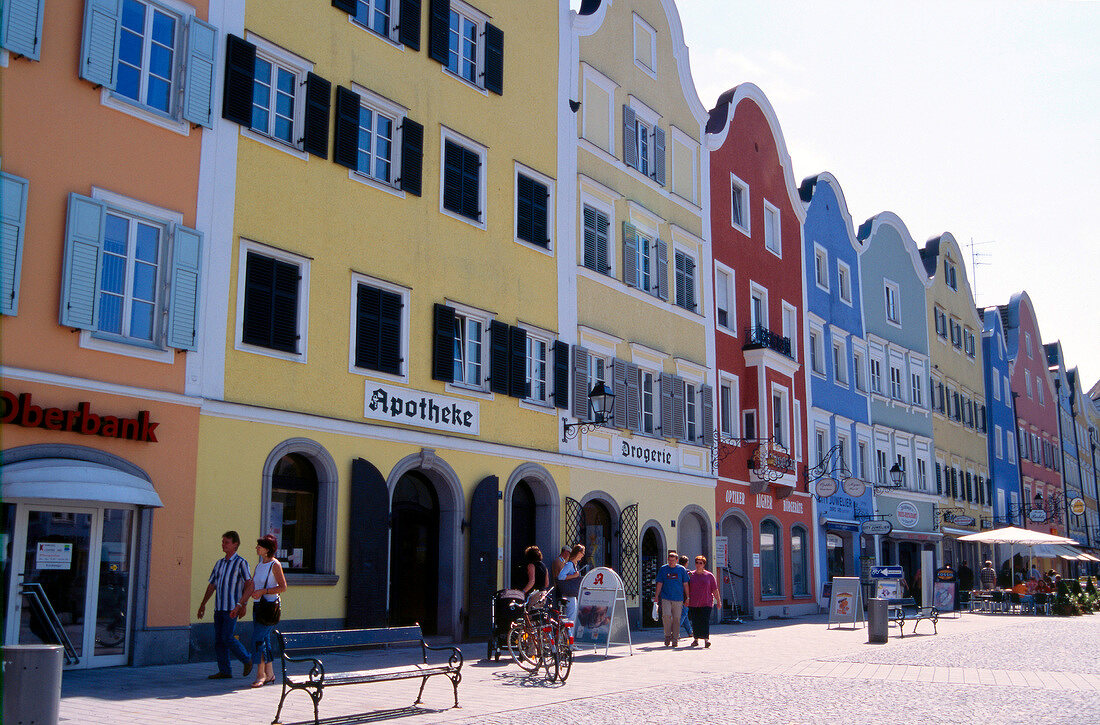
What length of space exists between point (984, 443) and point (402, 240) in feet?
136

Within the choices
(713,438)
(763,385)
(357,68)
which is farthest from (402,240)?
A: (763,385)

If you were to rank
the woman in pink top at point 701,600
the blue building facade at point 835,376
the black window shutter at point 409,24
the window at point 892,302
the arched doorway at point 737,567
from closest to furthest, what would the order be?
the black window shutter at point 409,24 → the woman in pink top at point 701,600 → the arched doorway at point 737,567 → the blue building facade at point 835,376 → the window at point 892,302

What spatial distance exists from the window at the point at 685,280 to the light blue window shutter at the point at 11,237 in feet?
57.1

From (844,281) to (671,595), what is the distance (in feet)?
71.9

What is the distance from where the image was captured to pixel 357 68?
1838 cm

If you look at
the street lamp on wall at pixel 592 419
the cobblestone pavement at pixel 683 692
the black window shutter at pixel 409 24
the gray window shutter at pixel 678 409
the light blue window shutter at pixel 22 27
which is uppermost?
the black window shutter at pixel 409 24

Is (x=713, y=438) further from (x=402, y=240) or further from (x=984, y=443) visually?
(x=984, y=443)

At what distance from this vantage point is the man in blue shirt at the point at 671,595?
19.4m

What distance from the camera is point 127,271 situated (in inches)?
563

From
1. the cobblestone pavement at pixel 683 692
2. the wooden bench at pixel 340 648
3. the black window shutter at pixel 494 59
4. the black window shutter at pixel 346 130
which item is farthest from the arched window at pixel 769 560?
the wooden bench at pixel 340 648

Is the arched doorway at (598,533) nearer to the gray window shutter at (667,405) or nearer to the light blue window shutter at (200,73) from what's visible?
the gray window shutter at (667,405)

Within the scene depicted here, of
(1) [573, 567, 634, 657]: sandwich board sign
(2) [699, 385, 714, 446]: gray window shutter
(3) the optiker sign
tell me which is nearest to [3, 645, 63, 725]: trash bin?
(3) the optiker sign

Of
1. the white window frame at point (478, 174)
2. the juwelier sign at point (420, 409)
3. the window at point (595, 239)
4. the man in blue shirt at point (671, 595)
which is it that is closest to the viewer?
the juwelier sign at point (420, 409)

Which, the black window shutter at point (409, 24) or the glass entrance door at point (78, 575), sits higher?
the black window shutter at point (409, 24)
